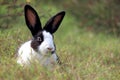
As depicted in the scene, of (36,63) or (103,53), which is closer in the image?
(36,63)

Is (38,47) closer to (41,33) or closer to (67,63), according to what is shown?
(41,33)

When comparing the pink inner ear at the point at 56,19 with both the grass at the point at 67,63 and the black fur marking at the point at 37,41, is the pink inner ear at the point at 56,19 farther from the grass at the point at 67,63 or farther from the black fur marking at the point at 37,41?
the grass at the point at 67,63

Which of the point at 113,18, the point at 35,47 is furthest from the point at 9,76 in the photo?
the point at 113,18

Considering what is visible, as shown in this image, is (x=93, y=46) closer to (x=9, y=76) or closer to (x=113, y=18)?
(x=113, y=18)

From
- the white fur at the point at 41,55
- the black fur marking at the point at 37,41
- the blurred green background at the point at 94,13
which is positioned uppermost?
the black fur marking at the point at 37,41

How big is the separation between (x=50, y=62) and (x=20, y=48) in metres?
0.45

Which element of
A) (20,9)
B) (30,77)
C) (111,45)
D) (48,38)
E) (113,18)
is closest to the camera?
(30,77)

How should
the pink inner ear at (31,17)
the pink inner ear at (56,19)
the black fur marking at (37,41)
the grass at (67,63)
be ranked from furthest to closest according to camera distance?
the pink inner ear at (56,19) → the pink inner ear at (31,17) → the black fur marking at (37,41) → the grass at (67,63)

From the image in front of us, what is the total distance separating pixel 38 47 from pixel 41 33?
17 centimetres

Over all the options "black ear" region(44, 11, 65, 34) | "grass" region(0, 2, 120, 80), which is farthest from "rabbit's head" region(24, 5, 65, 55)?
"grass" region(0, 2, 120, 80)

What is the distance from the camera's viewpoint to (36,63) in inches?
222

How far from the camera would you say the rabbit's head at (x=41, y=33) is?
5867 millimetres

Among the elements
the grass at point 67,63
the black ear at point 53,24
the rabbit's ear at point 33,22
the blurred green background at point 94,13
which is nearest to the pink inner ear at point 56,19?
the black ear at point 53,24

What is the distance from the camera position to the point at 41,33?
6.05 metres
